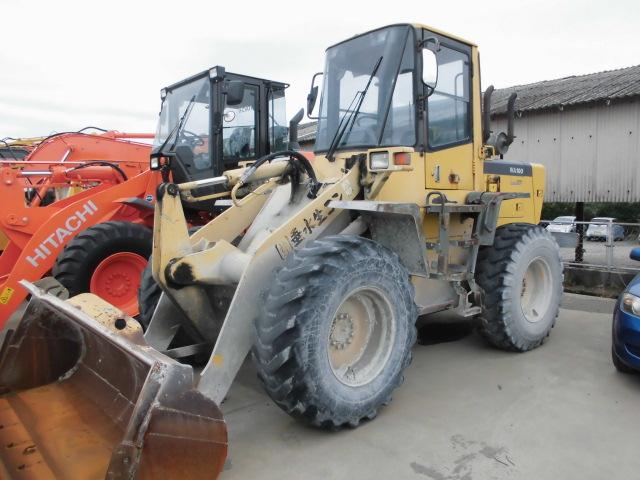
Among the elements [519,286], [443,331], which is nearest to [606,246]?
[443,331]

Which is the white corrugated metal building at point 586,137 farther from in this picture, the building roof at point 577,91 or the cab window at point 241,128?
the cab window at point 241,128

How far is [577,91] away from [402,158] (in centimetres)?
1152

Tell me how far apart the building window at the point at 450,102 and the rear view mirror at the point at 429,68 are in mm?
216

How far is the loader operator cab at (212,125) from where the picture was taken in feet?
20.4

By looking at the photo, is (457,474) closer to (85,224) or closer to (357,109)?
(357,109)

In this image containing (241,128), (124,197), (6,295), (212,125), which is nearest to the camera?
(6,295)

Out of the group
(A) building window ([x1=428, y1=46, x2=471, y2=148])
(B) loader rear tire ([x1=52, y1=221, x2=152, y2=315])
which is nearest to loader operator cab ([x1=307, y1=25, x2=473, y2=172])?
(A) building window ([x1=428, y1=46, x2=471, y2=148])

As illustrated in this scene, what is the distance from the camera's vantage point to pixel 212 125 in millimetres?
6199

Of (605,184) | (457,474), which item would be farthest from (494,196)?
(605,184)

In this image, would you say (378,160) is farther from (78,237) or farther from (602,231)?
(602,231)

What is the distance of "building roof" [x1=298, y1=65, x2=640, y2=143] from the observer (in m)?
11.4

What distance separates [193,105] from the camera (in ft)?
20.9

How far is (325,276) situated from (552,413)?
1.91m

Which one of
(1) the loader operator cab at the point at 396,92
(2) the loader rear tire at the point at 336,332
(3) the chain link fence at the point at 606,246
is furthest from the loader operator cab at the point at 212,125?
(3) the chain link fence at the point at 606,246
